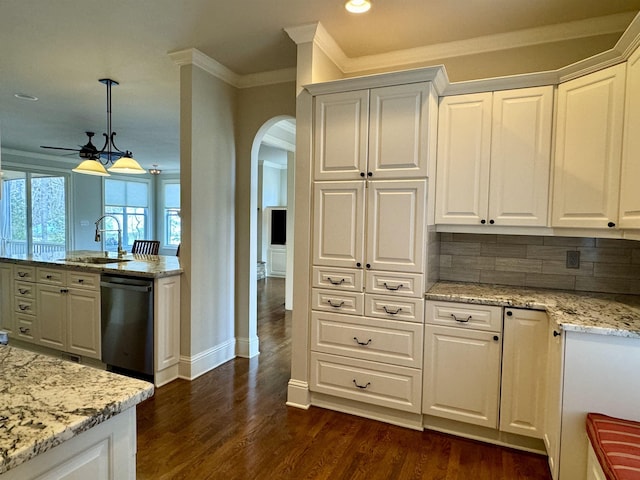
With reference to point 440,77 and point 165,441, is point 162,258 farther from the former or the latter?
point 440,77

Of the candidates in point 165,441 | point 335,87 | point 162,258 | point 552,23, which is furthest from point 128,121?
point 552,23

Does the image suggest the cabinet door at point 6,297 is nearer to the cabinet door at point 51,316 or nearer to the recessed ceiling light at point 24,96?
the cabinet door at point 51,316

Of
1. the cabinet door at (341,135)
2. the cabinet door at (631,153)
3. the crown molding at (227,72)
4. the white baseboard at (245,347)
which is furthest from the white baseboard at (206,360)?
the cabinet door at (631,153)

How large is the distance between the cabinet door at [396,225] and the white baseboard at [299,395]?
39.4 inches

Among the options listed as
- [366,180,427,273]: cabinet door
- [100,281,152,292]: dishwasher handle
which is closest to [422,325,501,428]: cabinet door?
[366,180,427,273]: cabinet door

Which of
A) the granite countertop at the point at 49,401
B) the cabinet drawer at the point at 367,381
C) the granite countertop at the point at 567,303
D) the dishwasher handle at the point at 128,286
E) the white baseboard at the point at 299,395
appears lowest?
the white baseboard at the point at 299,395

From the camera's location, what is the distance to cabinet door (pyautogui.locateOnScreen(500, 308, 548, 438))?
84.7 inches

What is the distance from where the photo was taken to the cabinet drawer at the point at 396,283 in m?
2.43

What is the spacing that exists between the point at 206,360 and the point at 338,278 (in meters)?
1.53

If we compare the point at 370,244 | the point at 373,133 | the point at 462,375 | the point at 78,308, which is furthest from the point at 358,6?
the point at 78,308

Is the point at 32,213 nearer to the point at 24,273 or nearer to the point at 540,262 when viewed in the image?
the point at 24,273

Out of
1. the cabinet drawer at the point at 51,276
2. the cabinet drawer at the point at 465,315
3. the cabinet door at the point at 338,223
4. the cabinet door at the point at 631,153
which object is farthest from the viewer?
the cabinet drawer at the point at 51,276

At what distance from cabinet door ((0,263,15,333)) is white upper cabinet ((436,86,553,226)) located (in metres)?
4.00

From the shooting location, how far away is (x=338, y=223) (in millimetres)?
2627
